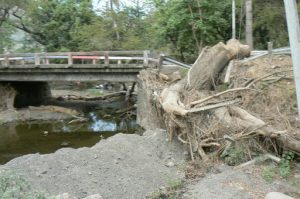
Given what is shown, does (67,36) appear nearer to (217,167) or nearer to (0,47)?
(0,47)

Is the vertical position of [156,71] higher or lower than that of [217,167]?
higher

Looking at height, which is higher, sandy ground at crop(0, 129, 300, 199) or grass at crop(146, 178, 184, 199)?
sandy ground at crop(0, 129, 300, 199)

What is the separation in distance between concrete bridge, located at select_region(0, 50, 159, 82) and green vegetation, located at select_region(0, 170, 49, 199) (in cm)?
1376

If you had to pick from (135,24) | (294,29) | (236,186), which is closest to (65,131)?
(236,186)

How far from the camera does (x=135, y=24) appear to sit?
30188 millimetres

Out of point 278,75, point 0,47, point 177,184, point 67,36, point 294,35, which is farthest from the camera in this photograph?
point 0,47

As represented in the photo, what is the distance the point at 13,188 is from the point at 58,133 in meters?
13.9

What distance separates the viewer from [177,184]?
877 cm

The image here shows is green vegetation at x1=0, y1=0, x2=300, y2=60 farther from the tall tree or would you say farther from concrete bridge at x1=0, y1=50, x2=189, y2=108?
concrete bridge at x1=0, y1=50, x2=189, y2=108

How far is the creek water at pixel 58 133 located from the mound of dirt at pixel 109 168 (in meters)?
5.47

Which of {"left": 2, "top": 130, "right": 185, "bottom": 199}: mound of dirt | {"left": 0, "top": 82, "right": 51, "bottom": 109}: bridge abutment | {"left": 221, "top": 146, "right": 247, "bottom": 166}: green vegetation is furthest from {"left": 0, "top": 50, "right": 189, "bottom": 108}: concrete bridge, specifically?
{"left": 221, "top": 146, "right": 247, "bottom": 166}: green vegetation

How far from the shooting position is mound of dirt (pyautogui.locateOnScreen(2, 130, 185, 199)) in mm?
8625

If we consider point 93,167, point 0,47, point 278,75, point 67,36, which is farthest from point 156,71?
point 0,47

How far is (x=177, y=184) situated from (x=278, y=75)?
522cm
